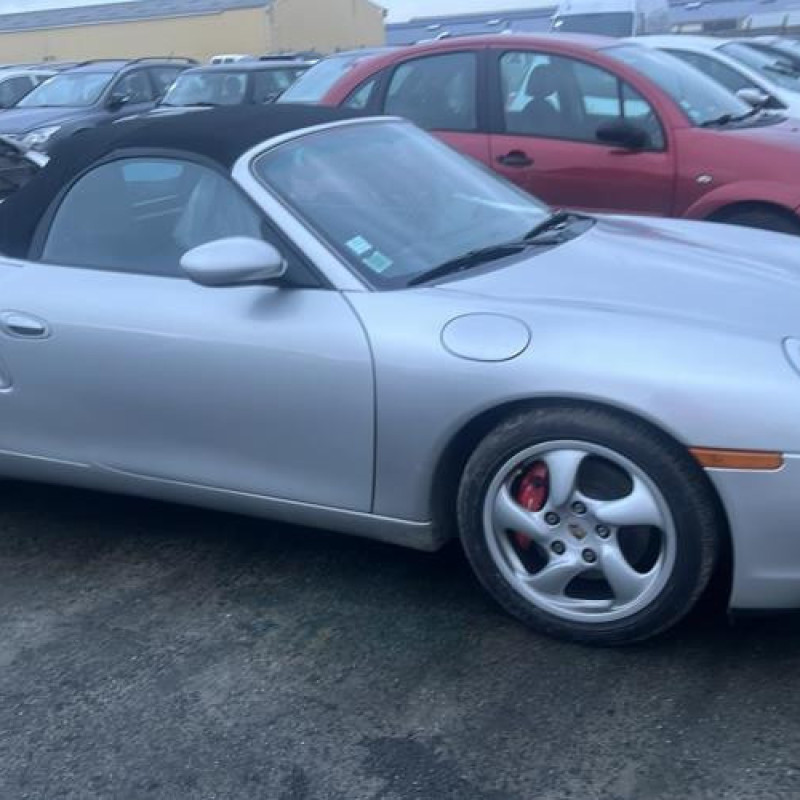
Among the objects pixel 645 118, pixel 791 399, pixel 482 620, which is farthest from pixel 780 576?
pixel 645 118

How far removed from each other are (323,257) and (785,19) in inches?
1272

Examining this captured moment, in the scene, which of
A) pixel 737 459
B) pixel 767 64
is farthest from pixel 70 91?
pixel 737 459

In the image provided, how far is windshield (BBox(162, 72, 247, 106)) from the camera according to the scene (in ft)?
44.9

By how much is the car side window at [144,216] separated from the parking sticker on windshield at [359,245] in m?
0.28

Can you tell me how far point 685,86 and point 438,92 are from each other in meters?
1.33

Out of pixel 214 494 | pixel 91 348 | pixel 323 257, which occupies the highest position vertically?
pixel 323 257

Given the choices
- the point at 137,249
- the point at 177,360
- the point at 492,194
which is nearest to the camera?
the point at 177,360

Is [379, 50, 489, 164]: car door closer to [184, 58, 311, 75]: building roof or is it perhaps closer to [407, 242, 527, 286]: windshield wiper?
[407, 242, 527, 286]: windshield wiper

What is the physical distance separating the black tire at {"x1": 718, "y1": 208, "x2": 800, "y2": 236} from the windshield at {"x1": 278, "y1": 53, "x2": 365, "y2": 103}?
9.97 ft

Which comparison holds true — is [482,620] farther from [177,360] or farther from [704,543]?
[177,360]

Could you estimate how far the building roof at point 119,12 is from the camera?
3634 centimetres

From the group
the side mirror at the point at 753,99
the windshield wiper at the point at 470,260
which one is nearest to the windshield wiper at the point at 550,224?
the windshield wiper at the point at 470,260

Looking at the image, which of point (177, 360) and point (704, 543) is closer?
point (704, 543)

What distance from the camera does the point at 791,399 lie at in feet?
9.61
